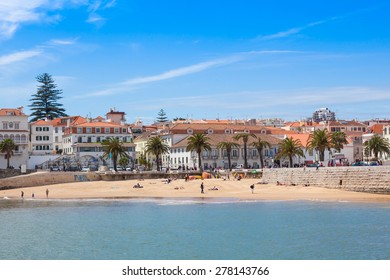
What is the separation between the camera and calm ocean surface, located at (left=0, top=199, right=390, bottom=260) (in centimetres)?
3441

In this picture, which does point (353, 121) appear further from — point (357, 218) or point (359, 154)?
point (357, 218)

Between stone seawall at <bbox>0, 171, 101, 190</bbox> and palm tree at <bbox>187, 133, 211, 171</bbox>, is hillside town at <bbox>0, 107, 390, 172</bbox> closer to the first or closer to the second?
palm tree at <bbox>187, 133, 211, 171</bbox>

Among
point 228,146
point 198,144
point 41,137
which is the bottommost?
point 228,146

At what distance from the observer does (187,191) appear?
7281cm

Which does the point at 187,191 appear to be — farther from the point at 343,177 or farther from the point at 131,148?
the point at 131,148

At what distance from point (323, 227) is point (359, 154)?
78.0 meters

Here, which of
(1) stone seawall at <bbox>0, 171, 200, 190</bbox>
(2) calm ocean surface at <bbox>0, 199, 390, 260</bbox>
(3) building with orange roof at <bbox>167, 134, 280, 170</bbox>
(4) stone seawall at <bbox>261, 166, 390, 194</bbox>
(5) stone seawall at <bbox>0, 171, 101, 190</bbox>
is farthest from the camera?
(3) building with orange roof at <bbox>167, 134, 280, 170</bbox>

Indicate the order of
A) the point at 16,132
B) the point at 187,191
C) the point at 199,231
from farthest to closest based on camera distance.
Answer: the point at 16,132, the point at 187,191, the point at 199,231

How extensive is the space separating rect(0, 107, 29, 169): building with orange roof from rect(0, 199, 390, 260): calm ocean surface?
120 ft

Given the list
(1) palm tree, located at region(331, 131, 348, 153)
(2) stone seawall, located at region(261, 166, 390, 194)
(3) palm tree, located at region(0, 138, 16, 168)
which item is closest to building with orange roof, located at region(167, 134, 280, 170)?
(1) palm tree, located at region(331, 131, 348, 153)

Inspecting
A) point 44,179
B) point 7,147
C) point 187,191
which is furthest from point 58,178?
point 187,191

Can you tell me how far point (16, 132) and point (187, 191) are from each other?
1440 inches

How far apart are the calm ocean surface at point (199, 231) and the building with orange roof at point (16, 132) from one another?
36424 mm
